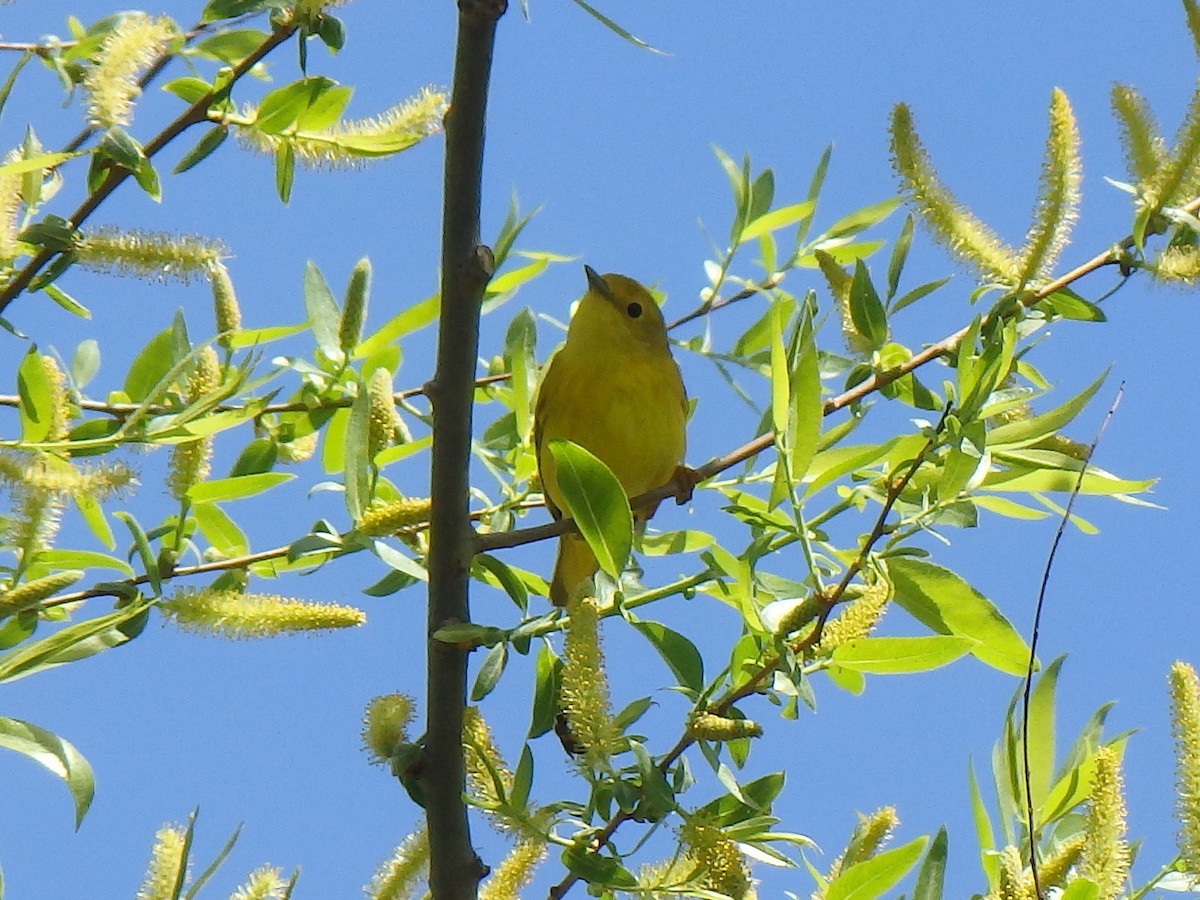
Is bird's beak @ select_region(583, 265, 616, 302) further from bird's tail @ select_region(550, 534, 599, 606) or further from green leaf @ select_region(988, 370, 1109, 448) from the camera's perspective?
green leaf @ select_region(988, 370, 1109, 448)

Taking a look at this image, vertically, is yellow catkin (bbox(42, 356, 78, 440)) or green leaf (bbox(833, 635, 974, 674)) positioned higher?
yellow catkin (bbox(42, 356, 78, 440))

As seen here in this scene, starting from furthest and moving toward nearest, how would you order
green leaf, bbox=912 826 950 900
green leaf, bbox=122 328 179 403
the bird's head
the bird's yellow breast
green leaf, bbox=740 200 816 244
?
the bird's head < the bird's yellow breast < green leaf, bbox=740 200 816 244 < green leaf, bbox=122 328 179 403 < green leaf, bbox=912 826 950 900

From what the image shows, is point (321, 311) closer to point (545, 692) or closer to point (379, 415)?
point (379, 415)

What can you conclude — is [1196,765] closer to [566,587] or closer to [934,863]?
[934,863]

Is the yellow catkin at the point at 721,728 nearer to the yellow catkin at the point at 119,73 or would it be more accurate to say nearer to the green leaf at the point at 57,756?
the green leaf at the point at 57,756

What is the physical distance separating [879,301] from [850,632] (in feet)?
2.06

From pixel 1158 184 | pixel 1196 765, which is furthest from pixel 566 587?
pixel 1196 765

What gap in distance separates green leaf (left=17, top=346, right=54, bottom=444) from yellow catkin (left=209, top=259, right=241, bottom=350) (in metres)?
0.33

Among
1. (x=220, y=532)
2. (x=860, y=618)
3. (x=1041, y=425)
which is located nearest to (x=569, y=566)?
(x=220, y=532)

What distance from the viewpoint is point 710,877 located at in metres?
1.86

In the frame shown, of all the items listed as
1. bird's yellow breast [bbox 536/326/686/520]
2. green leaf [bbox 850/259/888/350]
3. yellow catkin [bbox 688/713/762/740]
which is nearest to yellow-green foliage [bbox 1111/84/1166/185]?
green leaf [bbox 850/259/888/350]

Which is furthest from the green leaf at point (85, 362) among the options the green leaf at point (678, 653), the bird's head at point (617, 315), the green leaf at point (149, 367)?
the bird's head at point (617, 315)

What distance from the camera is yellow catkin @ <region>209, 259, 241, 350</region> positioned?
7.94ft

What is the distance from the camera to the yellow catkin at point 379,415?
2180 millimetres
